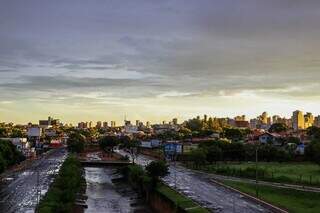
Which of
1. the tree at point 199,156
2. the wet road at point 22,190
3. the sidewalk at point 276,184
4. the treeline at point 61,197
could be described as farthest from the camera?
the tree at point 199,156

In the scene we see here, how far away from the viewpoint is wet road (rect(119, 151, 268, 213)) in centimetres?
6606

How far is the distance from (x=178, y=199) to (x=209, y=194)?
373 inches

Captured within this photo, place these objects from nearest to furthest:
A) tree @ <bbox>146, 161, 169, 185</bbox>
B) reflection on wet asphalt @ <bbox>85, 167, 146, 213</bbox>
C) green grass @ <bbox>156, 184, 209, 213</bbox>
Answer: green grass @ <bbox>156, 184, 209, 213</bbox> < reflection on wet asphalt @ <bbox>85, 167, 146, 213</bbox> < tree @ <bbox>146, 161, 169, 185</bbox>

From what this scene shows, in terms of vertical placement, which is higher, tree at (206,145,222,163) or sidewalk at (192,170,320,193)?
tree at (206,145,222,163)

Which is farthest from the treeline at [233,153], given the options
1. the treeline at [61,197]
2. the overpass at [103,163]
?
the treeline at [61,197]

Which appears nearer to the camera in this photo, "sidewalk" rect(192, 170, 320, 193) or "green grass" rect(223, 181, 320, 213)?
"green grass" rect(223, 181, 320, 213)

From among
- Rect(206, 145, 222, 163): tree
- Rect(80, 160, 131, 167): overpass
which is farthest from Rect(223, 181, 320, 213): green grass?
Rect(80, 160, 131, 167): overpass

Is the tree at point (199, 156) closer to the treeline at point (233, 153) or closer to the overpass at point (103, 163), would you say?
the treeline at point (233, 153)

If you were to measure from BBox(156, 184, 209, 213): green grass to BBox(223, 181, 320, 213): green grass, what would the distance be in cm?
986

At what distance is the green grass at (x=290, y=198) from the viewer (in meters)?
65.1

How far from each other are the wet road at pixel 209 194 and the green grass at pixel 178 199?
5.26 ft

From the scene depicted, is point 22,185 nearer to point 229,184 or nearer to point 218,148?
point 229,184

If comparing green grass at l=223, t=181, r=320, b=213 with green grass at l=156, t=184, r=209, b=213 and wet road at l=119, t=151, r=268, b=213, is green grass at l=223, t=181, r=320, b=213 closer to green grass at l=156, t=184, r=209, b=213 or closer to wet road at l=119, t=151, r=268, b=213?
wet road at l=119, t=151, r=268, b=213

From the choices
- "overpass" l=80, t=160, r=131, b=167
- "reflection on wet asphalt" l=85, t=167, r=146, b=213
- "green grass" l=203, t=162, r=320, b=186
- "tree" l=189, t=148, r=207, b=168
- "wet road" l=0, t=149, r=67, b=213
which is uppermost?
"tree" l=189, t=148, r=207, b=168
